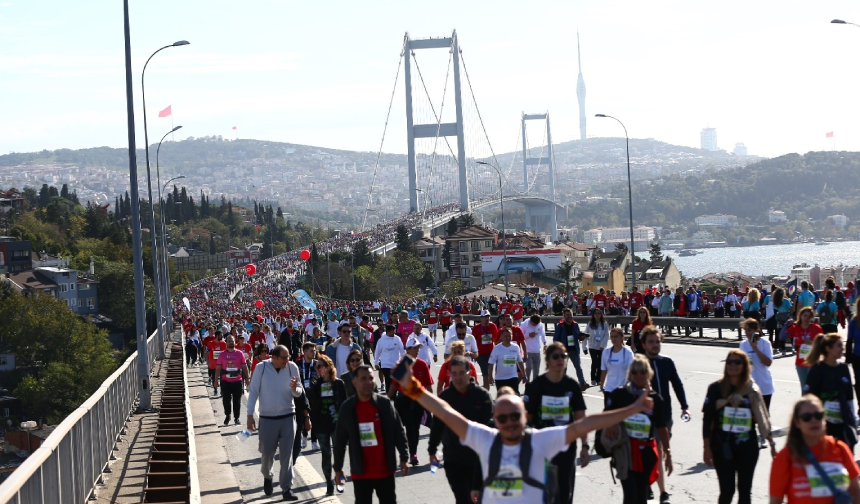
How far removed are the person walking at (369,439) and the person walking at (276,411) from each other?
2.78 meters

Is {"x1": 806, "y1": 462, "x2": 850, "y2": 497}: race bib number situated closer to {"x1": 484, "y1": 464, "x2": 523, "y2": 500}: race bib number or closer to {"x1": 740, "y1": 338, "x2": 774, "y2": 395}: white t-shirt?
{"x1": 484, "y1": 464, "x2": 523, "y2": 500}: race bib number

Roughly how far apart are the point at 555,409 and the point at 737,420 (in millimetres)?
1269

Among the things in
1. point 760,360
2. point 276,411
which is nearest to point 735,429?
point 760,360

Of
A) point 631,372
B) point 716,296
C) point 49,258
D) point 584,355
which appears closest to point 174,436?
point 631,372

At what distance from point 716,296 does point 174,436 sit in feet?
55.9

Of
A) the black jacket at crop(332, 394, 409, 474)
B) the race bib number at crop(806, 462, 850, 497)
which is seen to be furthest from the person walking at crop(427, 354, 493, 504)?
the race bib number at crop(806, 462, 850, 497)

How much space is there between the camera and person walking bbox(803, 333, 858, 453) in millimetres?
8406

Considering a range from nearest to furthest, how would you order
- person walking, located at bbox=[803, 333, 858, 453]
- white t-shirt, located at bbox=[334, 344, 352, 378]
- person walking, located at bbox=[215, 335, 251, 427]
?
person walking, located at bbox=[803, 333, 858, 453] < white t-shirt, located at bbox=[334, 344, 352, 378] < person walking, located at bbox=[215, 335, 251, 427]

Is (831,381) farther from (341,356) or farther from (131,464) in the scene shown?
(131,464)

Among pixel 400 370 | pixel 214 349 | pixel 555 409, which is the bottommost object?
pixel 214 349

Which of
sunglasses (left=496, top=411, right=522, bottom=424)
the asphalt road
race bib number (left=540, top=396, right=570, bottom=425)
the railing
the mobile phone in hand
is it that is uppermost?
the mobile phone in hand

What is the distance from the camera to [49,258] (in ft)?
431

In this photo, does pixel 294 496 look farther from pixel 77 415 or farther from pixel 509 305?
pixel 509 305

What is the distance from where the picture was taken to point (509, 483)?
207 inches
